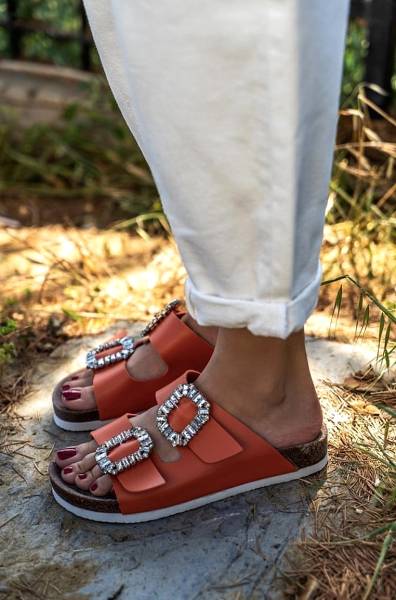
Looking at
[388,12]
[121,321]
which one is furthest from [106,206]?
[388,12]

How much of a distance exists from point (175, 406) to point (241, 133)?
47 centimetres

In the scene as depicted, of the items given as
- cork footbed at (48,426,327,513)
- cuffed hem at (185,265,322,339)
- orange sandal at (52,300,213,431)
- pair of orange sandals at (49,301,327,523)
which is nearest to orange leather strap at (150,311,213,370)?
orange sandal at (52,300,213,431)

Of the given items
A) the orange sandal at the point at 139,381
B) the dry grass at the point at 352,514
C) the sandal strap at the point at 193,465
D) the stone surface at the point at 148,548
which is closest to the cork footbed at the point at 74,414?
the orange sandal at the point at 139,381

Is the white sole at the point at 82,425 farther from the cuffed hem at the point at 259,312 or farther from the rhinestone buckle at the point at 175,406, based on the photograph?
the cuffed hem at the point at 259,312

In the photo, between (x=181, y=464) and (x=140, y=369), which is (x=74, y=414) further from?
(x=181, y=464)

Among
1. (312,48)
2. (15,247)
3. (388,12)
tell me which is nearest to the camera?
(312,48)

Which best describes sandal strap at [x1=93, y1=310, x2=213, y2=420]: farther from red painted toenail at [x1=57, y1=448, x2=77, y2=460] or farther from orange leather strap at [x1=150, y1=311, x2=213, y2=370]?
red painted toenail at [x1=57, y1=448, x2=77, y2=460]

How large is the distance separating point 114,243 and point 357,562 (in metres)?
1.50

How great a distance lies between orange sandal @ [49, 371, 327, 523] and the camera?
3.76 ft

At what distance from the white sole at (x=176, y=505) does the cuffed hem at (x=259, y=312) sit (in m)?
0.33

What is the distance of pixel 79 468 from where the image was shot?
120cm

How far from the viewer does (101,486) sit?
116 cm

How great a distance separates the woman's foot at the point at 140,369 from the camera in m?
1.37

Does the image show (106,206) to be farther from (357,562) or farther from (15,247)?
(357,562)
